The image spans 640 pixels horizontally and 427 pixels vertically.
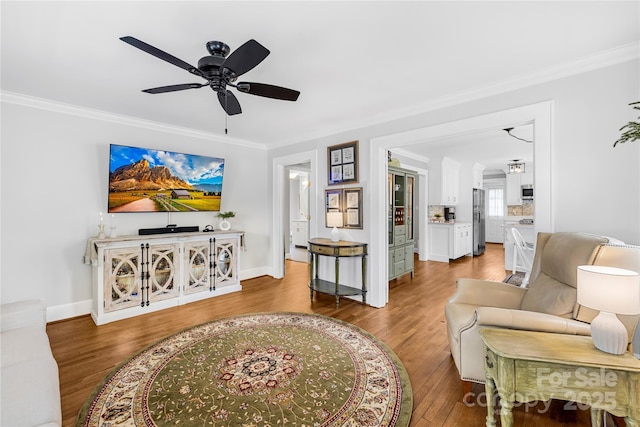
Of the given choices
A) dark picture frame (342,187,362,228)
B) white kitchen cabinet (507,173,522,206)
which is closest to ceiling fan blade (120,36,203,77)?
dark picture frame (342,187,362,228)

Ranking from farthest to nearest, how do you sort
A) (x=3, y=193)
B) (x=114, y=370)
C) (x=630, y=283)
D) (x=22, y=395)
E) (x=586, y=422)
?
(x=3, y=193) < (x=114, y=370) < (x=586, y=422) < (x=630, y=283) < (x=22, y=395)

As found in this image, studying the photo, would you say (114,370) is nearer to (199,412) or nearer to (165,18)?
(199,412)

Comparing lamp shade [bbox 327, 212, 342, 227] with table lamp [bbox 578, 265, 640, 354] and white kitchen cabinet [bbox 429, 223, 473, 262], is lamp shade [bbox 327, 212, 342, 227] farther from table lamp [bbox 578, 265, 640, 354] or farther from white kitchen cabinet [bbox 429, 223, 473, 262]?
white kitchen cabinet [bbox 429, 223, 473, 262]

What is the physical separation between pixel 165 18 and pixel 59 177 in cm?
273

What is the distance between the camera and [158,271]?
370cm

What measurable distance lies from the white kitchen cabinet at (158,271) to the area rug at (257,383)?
40.2 inches

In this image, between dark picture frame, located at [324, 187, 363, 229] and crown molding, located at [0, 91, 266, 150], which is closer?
crown molding, located at [0, 91, 266, 150]

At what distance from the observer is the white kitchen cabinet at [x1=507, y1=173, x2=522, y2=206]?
8836mm

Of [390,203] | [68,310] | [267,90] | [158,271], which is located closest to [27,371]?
[267,90]

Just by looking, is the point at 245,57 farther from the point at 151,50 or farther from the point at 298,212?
the point at 298,212

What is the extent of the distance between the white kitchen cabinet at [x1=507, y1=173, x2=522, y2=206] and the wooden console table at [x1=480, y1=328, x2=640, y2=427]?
8824 millimetres

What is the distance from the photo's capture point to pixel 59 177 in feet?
10.9

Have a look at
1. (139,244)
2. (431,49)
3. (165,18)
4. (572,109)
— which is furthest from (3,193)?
(572,109)

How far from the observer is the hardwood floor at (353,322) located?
→ 1856mm
